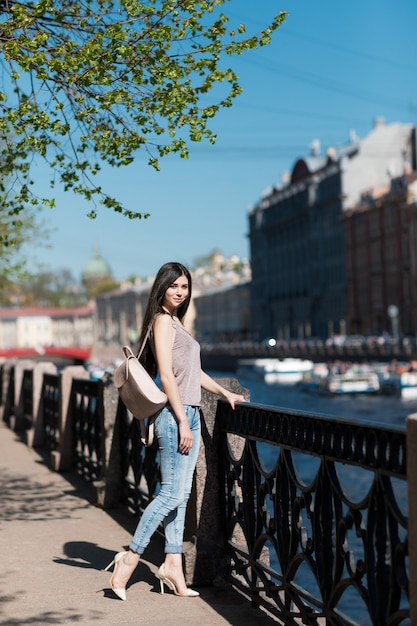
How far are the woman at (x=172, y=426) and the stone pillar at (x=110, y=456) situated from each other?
3.58 m

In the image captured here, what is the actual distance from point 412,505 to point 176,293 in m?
2.41

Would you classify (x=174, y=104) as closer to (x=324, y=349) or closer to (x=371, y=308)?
(x=324, y=349)

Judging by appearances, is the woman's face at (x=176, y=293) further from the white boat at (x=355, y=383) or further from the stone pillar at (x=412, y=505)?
the white boat at (x=355, y=383)

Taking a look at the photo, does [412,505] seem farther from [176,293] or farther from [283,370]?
[283,370]

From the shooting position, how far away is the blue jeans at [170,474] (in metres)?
6.05

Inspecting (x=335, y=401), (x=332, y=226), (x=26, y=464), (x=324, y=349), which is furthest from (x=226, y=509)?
(x=332, y=226)

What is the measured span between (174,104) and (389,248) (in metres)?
96.7

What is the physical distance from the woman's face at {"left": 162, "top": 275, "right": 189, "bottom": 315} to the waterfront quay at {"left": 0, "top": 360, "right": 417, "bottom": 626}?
0.59 metres

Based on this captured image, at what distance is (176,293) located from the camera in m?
6.11

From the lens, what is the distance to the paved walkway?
5777 millimetres

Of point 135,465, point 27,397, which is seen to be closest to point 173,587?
point 135,465

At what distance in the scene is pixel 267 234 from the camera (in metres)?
154

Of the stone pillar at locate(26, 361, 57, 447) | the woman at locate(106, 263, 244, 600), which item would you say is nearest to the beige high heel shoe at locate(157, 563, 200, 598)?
the woman at locate(106, 263, 244, 600)

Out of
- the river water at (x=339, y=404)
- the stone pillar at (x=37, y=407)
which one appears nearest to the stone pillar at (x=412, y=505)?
the stone pillar at (x=37, y=407)
